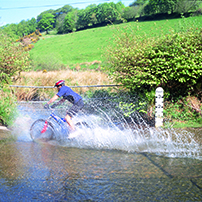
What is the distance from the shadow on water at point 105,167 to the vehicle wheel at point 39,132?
0.77 feet

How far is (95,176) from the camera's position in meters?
4.72

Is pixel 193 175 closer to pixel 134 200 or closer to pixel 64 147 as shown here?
pixel 134 200

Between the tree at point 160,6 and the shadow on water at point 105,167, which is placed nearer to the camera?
the shadow on water at point 105,167

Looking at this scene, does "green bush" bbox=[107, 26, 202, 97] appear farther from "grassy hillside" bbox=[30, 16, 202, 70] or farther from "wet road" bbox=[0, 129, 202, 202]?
"grassy hillside" bbox=[30, 16, 202, 70]

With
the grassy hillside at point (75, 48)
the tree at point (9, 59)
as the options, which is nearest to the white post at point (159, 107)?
the tree at point (9, 59)

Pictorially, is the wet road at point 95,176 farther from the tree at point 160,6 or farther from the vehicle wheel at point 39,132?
the tree at point 160,6

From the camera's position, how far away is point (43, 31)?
101812 millimetres

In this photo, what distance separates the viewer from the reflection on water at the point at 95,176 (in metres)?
3.98

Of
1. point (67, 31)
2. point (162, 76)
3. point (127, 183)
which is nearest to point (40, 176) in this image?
point (127, 183)

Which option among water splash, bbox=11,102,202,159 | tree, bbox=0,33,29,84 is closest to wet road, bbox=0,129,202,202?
water splash, bbox=11,102,202,159

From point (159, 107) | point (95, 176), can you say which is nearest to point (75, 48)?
point (159, 107)

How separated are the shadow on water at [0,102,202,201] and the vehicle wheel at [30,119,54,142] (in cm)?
24

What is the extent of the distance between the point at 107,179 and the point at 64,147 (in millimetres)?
2372

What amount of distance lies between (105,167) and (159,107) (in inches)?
143
